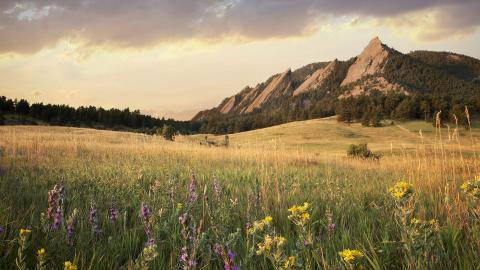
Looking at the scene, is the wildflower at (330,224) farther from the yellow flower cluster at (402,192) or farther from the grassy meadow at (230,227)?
the yellow flower cluster at (402,192)

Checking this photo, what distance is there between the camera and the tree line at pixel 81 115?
94688mm

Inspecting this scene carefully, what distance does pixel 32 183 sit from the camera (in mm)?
5348

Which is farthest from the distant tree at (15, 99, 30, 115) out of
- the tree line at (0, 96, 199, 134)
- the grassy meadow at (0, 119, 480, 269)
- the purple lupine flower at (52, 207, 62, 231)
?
the purple lupine flower at (52, 207, 62, 231)

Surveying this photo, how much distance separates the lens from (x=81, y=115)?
343 ft

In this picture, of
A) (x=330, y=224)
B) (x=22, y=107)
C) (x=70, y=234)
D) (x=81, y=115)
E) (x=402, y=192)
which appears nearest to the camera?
(x=402, y=192)

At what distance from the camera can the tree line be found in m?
94.7

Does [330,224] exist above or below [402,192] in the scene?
below

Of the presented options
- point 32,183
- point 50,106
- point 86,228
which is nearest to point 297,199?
point 86,228

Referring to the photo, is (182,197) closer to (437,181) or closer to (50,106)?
(437,181)

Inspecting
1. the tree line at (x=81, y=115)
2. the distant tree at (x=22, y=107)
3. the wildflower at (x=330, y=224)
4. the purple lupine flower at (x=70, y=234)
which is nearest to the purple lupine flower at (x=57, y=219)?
the purple lupine flower at (x=70, y=234)

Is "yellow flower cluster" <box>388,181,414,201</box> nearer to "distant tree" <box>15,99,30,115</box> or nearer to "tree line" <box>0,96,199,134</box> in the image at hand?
"tree line" <box>0,96,199,134</box>

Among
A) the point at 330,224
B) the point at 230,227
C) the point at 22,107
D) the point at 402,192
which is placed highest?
the point at 22,107

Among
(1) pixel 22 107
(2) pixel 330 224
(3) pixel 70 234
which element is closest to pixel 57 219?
(3) pixel 70 234

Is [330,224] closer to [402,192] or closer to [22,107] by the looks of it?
[402,192]
